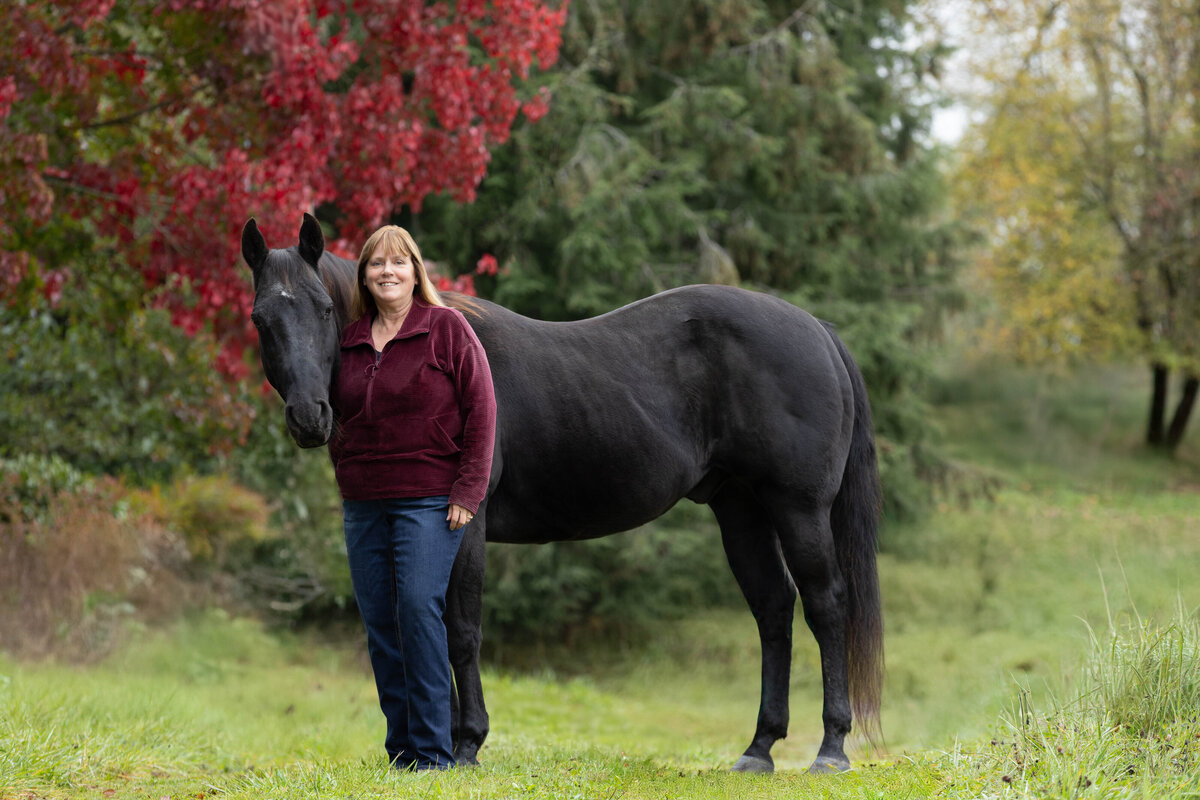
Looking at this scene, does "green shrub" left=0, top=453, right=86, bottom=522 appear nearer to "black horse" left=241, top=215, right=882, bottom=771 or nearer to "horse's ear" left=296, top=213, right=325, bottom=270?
"black horse" left=241, top=215, right=882, bottom=771

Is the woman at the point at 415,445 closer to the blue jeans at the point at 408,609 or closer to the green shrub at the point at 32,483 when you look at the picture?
the blue jeans at the point at 408,609

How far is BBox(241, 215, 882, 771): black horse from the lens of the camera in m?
4.49

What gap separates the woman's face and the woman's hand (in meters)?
0.80

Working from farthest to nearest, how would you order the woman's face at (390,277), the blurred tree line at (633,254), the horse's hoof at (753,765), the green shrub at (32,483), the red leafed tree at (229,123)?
the blurred tree line at (633,254), the green shrub at (32,483), the red leafed tree at (229,123), the horse's hoof at (753,765), the woman's face at (390,277)

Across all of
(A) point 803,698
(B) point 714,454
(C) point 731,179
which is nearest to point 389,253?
(B) point 714,454

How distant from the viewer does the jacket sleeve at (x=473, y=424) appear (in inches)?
156

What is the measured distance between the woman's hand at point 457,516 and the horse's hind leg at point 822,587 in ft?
4.90

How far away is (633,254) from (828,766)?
745cm

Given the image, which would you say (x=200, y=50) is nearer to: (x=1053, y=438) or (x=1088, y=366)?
(x=1053, y=438)

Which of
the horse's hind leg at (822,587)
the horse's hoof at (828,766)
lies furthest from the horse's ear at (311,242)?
the horse's hoof at (828,766)

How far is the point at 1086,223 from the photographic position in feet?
67.8

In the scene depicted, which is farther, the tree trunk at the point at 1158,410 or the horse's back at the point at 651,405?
the tree trunk at the point at 1158,410

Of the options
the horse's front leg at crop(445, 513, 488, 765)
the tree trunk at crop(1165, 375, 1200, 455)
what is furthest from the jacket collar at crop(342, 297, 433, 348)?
the tree trunk at crop(1165, 375, 1200, 455)

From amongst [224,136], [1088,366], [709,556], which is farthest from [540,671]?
[1088,366]
